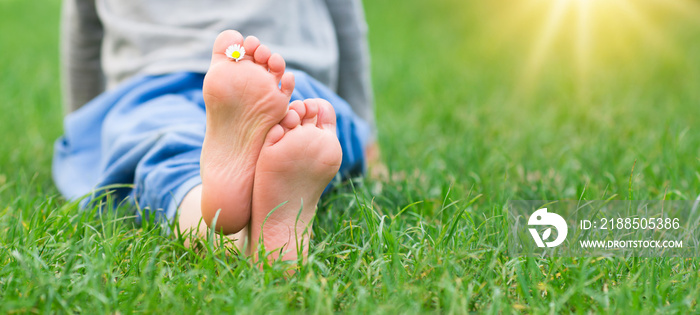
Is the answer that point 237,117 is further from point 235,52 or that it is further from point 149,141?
point 149,141

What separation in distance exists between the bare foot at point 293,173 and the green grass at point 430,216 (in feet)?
0.22

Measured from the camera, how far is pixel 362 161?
164 centimetres

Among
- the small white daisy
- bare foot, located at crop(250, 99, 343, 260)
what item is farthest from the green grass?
the small white daisy

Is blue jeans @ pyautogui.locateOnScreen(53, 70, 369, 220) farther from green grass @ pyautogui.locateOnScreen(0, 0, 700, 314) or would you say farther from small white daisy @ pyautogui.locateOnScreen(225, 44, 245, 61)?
small white daisy @ pyautogui.locateOnScreen(225, 44, 245, 61)

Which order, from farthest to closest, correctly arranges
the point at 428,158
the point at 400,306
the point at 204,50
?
the point at 428,158 → the point at 204,50 → the point at 400,306

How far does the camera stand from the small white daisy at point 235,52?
43.1 inches

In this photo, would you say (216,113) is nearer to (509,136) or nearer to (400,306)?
(400,306)

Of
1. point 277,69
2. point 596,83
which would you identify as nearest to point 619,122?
point 596,83

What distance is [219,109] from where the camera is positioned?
1.10 meters

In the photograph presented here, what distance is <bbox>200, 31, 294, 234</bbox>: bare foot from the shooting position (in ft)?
3.56

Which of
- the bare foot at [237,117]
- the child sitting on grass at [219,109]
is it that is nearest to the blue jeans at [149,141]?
the child sitting on grass at [219,109]

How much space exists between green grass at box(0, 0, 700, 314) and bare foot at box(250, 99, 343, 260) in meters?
0.07

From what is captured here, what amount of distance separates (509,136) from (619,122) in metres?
0.54

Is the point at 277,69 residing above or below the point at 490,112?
above
